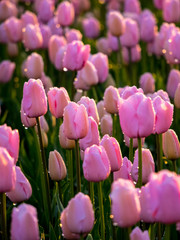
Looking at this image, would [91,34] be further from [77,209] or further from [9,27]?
[77,209]

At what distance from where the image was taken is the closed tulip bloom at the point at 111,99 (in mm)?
2674

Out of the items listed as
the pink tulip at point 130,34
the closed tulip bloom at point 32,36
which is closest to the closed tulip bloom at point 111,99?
the closed tulip bloom at point 32,36

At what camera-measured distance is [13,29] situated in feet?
15.3

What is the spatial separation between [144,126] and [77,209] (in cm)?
43

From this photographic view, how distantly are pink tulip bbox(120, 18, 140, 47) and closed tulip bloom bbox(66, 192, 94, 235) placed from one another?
9.75ft

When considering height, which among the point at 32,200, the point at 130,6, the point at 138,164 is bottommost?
the point at 32,200

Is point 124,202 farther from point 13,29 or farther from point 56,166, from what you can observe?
point 13,29

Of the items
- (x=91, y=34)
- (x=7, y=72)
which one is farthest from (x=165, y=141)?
(x=91, y=34)

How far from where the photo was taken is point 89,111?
2438mm

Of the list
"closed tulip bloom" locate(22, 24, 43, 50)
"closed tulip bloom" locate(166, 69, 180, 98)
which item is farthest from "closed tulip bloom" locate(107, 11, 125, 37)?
"closed tulip bloom" locate(166, 69, 180, 98)

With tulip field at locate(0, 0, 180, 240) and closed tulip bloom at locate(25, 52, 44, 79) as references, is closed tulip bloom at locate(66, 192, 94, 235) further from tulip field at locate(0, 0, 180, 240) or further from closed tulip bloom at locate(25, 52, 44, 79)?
closed tulip bloom at locate(25, 52, 44, 79)

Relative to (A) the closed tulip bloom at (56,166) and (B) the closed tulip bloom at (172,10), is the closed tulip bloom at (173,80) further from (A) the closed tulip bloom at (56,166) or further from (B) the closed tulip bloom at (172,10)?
(A) the closed tulip bloom at (56,166)

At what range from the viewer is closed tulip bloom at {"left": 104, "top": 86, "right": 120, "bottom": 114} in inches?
105

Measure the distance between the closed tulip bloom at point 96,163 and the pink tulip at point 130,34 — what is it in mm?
2663
